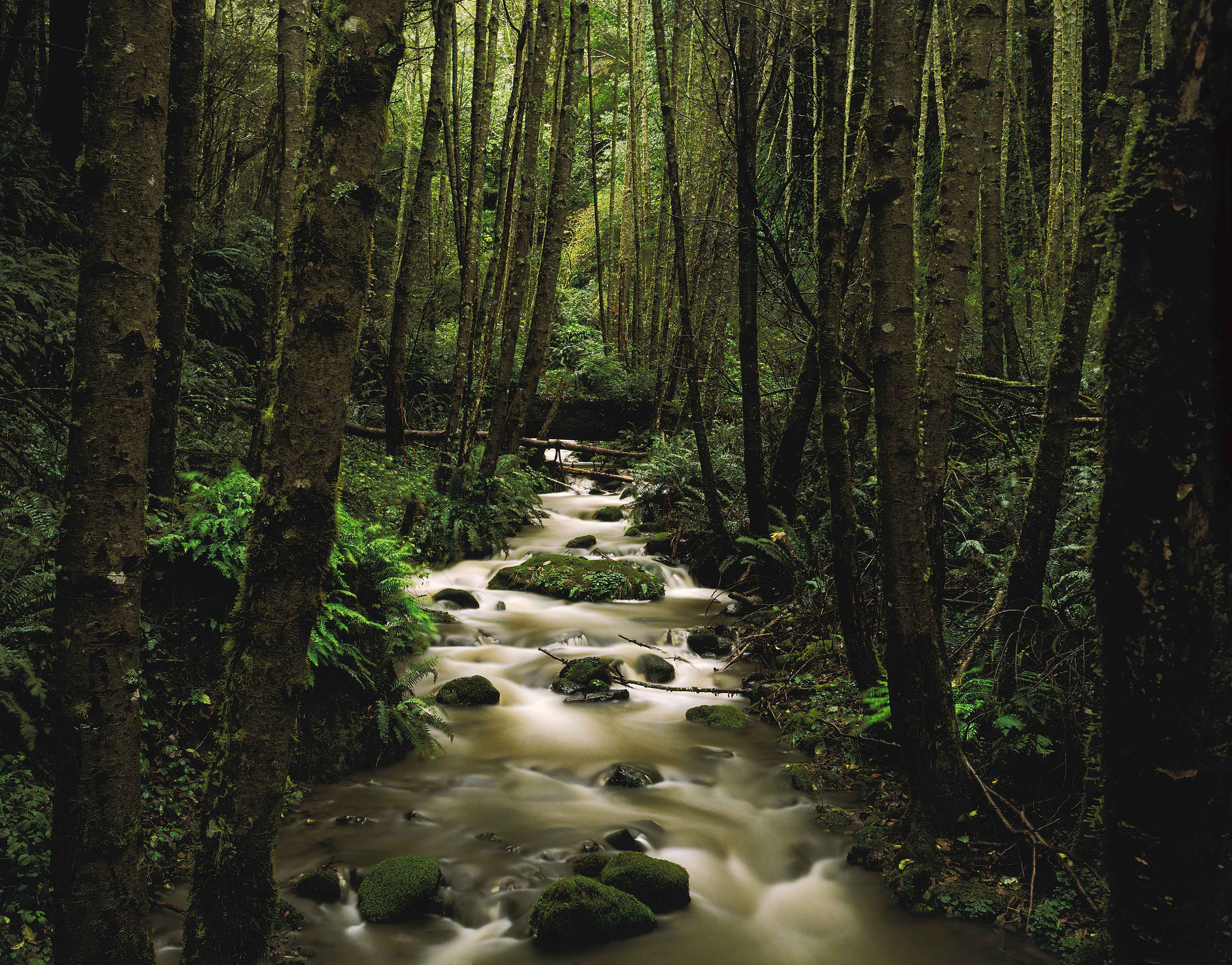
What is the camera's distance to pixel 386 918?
3.88m

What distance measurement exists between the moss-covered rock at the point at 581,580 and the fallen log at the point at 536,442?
2.72 meters

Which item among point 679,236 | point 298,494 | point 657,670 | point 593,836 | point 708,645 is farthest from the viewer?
point 679,236

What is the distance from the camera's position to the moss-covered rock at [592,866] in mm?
4328

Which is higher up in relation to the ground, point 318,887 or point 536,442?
point 536,442

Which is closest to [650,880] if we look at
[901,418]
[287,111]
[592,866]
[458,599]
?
[592,866]

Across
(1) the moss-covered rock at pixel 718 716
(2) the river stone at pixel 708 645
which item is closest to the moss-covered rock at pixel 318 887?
(1) the moss-covered rock at pixel 718 716

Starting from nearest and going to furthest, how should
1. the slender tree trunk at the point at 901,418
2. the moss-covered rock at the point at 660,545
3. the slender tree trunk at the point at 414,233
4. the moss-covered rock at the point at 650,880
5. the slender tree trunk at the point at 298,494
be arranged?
the slender tree trunk at the point at 298,494
the slender tree trunk at the point at 901,418
the moss-covered rock at the point at 650,880
the slender tree trunk at the point at 414,233
the moss-covered rock at the point at 660,545

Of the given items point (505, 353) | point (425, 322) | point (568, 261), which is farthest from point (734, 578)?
point (568, 261)

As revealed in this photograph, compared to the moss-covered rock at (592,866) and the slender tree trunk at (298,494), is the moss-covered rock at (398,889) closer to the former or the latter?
the moss-covered rock at (592,866)

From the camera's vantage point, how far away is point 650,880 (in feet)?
13.6

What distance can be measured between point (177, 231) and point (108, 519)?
3374mm

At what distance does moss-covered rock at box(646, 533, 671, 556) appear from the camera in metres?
11.0

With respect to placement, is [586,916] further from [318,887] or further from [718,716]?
[718,716]

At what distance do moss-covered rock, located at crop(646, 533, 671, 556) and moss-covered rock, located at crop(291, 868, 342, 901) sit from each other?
7.35m
